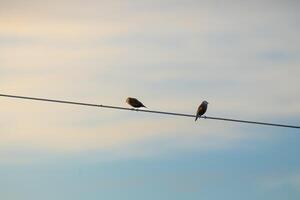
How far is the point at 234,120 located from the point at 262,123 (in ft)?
2.60

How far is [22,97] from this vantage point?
28.0 metres

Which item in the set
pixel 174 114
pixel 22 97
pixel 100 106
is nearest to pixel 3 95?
pixel 22 97

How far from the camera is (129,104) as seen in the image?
45.3 m

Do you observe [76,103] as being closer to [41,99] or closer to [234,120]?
[41,99]

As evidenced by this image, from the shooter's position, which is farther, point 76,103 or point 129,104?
point 129,104

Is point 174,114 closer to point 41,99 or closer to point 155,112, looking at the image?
point 155,112

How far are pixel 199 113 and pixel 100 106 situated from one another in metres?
15.7

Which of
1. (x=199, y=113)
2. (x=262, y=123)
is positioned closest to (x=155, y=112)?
(x=262, y=123)

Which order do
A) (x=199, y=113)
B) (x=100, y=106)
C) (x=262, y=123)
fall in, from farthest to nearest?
1. (x=199, y=113)
2. (x=100, y=106)
3. (x=262, y=123)

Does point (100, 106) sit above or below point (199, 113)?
below

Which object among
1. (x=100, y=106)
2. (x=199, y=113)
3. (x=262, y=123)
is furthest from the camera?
(x=199, y=113)

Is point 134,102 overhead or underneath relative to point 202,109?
overhead

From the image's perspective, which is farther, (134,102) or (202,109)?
(134,102)

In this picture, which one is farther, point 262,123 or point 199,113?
point 199,113
